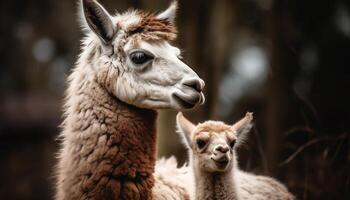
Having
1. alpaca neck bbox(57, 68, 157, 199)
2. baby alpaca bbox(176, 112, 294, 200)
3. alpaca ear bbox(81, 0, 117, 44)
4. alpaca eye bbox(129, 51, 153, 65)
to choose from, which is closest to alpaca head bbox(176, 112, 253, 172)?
baby alpaca bbox(176, 112, 294, 200)

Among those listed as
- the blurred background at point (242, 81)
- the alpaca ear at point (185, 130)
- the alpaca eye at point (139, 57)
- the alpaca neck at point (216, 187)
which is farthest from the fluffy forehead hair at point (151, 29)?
the blurred background at point (242, 81)

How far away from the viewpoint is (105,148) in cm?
529

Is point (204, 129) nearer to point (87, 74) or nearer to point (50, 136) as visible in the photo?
point (87, 74)

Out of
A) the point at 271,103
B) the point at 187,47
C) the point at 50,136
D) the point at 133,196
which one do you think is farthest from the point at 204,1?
the point at 50,136

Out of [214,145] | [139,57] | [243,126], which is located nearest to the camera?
[139,57]

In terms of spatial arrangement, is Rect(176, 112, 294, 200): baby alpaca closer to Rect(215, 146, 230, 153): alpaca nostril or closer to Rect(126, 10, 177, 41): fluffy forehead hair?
Rect(215, 146, 230, 153): alpaca nostril

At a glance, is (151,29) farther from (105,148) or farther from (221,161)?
(221,161)

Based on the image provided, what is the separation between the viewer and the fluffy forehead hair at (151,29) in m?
5.50

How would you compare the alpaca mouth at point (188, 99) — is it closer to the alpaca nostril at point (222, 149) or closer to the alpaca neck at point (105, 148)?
the alpaca neck at point (105, 148)

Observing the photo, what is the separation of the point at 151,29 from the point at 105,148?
1.10 metres

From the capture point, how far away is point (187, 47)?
40.5ft

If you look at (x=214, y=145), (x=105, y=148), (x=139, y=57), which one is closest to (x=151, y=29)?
(x=139, y=57)

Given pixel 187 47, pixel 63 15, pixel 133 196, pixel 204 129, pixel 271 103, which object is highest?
pixel 63 15

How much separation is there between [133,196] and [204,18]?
933cm
